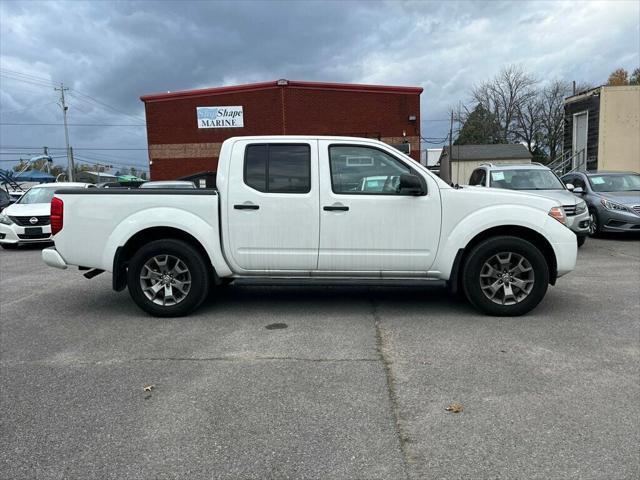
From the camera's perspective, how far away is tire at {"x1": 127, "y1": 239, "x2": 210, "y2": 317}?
574 centimetres

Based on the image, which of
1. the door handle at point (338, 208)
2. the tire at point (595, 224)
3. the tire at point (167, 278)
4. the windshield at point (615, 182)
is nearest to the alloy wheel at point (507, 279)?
the door handle at point (338, 208)

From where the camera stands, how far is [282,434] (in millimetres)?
3211

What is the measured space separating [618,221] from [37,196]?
584 inches

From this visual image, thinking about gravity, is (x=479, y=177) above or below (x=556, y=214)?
above

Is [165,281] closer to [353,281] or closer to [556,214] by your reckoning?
[353,281]

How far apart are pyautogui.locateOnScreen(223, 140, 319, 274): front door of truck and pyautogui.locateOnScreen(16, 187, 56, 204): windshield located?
10.2m

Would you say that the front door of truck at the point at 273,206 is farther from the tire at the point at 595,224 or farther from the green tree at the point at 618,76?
the green tree at the point at 618,76

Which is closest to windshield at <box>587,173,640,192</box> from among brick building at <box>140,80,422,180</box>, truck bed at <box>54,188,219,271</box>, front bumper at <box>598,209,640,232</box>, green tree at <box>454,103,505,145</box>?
front bumper at <box>598,209,640,232</box>

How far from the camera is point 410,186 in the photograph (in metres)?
5.51

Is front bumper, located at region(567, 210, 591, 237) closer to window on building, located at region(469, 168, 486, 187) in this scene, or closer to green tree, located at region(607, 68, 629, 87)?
window on building, located at region(469, 168, 486, 187)

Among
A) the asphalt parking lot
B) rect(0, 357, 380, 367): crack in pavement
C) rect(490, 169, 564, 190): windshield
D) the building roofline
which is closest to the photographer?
the asphalt parking lot

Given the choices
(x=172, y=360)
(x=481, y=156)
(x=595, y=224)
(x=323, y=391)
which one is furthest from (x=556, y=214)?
(x=481, y=156)

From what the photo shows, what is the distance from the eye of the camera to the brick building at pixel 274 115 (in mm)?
28312

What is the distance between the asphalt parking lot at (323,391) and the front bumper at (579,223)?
3.80 m
